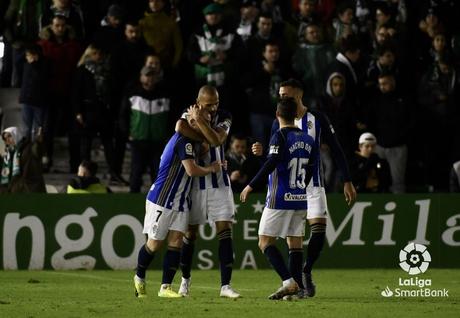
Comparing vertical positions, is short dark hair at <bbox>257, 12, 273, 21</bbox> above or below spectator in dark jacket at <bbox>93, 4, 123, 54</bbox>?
above

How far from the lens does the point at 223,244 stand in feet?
43.2

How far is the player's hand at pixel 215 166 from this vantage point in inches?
514

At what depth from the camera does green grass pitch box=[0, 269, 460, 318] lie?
11.6 meters

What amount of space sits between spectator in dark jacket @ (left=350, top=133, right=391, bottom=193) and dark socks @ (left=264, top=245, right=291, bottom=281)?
21.7 ft

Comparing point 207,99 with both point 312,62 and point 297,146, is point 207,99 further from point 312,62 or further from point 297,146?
point 312,62

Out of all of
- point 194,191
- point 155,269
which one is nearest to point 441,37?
point 155,269

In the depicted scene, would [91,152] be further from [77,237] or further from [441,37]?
[441,37]

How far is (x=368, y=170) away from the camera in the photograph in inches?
762

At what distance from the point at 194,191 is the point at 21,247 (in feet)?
19.9

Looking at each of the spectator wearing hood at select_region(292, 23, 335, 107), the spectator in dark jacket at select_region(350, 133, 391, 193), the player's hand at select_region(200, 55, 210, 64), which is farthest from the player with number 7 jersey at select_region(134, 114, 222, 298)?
the spectator wearing hood at select_region(292, 23, 335, 107)

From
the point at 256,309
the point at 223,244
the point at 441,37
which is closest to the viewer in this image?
the point at 256,309

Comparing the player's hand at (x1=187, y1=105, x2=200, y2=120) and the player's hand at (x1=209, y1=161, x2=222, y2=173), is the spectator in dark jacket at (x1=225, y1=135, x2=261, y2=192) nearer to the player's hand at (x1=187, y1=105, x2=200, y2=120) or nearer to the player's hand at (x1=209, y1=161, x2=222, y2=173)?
the player's hand at (x1=209, y1=161, x2=222, y2=173)

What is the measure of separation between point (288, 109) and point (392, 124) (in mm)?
7864

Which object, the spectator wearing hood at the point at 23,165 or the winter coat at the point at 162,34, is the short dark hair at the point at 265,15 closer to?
the winter coat at the point at 162,34
